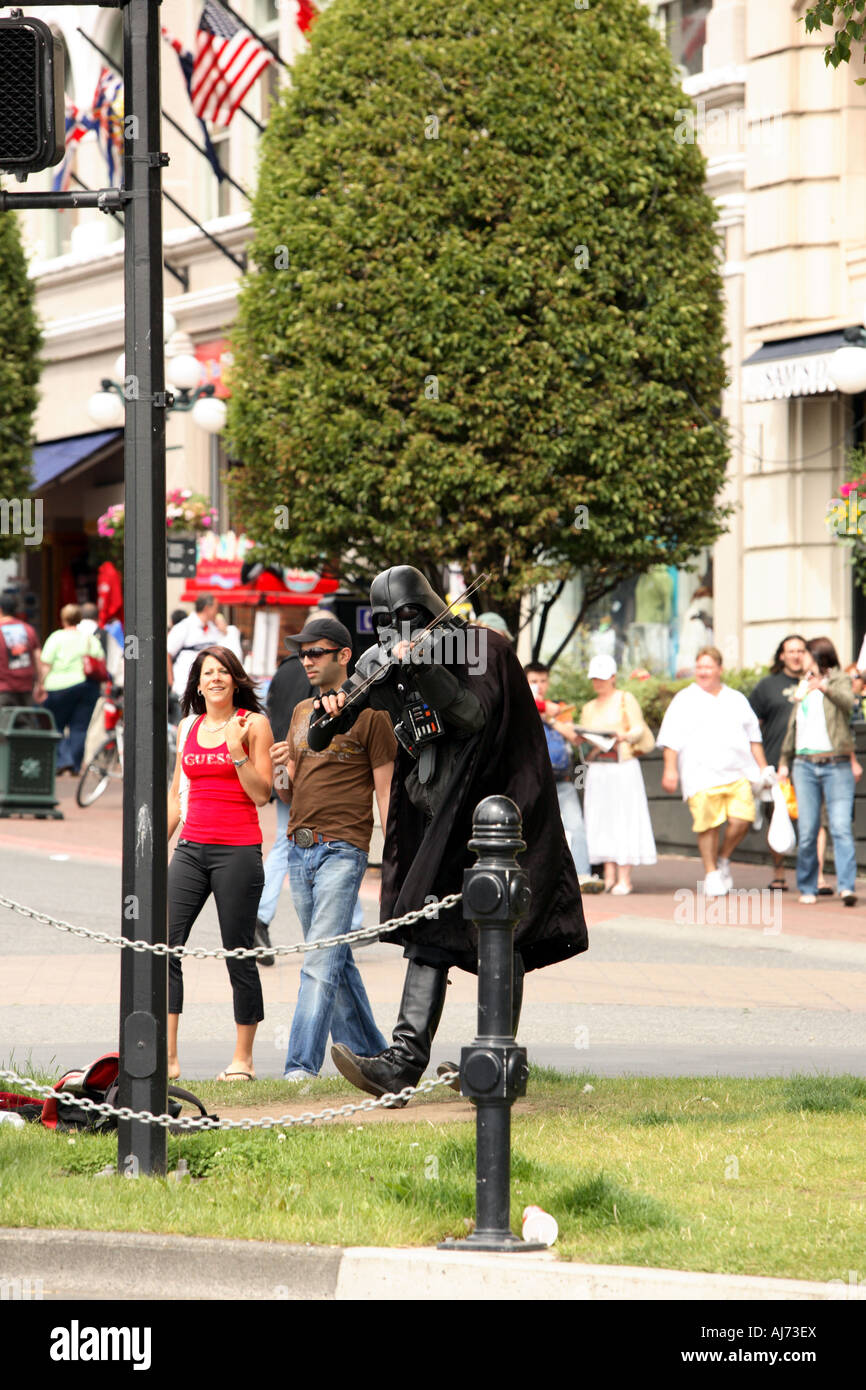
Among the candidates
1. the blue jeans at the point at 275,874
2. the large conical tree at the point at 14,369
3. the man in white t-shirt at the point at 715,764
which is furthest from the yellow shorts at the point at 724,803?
the large conical tree at the point at 14,369

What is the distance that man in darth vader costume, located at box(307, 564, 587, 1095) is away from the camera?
693cm

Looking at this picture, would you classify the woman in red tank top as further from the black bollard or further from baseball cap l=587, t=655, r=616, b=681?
baseball cap l=587, t=655, r=616, b=681

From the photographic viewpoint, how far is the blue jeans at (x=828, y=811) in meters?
14.0

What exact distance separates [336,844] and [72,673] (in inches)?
565

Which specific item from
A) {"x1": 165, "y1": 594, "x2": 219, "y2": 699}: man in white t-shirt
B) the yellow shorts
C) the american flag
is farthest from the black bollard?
the american flag

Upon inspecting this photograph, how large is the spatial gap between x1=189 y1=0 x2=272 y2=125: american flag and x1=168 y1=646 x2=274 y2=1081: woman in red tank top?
1754cm

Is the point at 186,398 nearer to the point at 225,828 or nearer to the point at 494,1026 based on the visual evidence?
the point at 225,828

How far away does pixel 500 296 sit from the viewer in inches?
666

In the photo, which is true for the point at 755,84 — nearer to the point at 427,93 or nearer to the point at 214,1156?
the point at 427,93

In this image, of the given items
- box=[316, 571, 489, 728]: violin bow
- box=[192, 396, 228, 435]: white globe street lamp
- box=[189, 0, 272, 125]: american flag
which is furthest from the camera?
box=[189, 0, 272, 125]: american flag

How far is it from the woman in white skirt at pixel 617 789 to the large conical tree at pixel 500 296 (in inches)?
95.0

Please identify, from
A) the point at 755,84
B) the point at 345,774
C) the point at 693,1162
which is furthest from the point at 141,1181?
the point at 755,84

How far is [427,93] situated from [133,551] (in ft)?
39.1

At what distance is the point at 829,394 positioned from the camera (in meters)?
20.8
